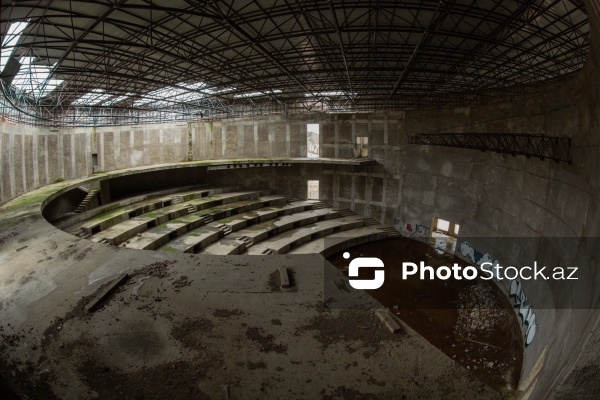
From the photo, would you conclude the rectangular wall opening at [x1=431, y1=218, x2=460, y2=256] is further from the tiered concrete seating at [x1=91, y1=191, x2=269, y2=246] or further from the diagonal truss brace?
the tiered concrete seating at [x1=91, y1=191, x2=269, y2=246]

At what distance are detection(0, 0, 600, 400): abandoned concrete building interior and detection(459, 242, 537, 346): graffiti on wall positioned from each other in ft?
0.47

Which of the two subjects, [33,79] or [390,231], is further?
[390,231]

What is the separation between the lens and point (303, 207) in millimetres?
25141

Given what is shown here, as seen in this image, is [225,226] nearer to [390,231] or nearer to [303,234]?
[303,234]

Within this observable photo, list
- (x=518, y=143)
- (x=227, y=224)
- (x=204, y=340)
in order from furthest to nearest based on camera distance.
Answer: (x=227, y=224) → (x=518, y=143) → (x=204, y=340)

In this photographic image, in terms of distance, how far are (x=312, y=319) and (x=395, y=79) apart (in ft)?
61.2

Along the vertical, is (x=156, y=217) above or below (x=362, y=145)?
below

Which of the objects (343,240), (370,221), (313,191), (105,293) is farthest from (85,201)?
(370,221)

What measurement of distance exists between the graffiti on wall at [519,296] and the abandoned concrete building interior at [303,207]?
5.7 inches

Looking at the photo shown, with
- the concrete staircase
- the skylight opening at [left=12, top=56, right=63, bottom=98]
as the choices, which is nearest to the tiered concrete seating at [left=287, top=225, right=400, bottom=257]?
the concrete staircase

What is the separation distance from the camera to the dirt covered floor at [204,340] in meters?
4.07

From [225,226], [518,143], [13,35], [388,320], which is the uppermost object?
[13,35]

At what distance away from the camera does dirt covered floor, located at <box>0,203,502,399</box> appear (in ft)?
13.3

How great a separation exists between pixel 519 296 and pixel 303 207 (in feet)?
48.0
